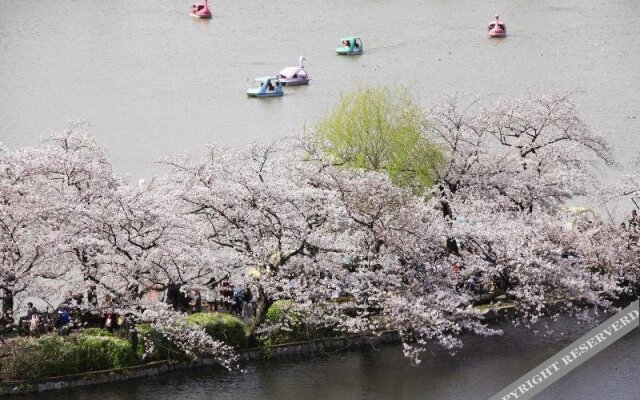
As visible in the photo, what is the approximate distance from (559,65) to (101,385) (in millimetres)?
45109

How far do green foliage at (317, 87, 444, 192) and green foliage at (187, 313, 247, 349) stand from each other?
6863mm

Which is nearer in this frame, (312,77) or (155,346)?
(155,346)

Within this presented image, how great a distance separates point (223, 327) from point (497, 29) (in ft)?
159

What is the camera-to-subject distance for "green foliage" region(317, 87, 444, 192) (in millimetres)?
33719

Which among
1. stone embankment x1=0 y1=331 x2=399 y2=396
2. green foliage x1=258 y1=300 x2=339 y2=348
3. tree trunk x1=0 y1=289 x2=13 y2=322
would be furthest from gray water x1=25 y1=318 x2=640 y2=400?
tree trunk x1=0 y1=289 x2=13 y2=322

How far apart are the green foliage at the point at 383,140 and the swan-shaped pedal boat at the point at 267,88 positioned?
1975 centimetres

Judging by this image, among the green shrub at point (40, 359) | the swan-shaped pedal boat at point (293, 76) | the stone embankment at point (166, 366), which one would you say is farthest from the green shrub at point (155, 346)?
the swan-shaped pedal boat at point (293, 76)

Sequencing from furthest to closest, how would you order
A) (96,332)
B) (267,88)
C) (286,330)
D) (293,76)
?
1. (293,76)
2. (267,88)
3. (286,330)
4. (96,332)

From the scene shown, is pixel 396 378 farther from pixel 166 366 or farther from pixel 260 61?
pixel 260 61

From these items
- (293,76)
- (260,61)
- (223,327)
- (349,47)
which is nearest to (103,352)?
(223,327)

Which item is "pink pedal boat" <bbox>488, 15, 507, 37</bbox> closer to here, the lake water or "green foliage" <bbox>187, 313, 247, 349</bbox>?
the lake water

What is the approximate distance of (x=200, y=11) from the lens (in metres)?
76.1

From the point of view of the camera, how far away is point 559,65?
218 feet

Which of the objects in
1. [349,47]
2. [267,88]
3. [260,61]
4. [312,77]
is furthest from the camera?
[349,47]
